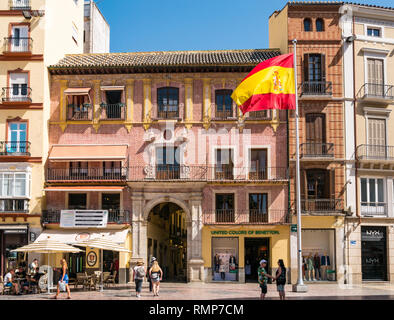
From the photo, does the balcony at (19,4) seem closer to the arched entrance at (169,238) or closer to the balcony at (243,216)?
the arched entrance at (169,238)

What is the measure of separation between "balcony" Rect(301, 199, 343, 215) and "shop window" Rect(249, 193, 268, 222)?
93.5 inches

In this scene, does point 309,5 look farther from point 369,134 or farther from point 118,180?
point 118,180

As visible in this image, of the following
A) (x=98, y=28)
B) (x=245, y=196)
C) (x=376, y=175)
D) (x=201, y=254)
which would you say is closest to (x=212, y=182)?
(x=245, y=196)

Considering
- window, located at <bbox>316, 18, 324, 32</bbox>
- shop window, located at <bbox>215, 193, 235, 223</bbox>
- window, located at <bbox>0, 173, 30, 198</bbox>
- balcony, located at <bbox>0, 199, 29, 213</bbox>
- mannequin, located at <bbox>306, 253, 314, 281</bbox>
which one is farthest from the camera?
window, located at <bbox>316, 18, 324, 32</bbox>

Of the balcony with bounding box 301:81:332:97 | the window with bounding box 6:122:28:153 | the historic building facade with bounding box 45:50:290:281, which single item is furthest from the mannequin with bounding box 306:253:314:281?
the window with bounding box 6:122:28:153

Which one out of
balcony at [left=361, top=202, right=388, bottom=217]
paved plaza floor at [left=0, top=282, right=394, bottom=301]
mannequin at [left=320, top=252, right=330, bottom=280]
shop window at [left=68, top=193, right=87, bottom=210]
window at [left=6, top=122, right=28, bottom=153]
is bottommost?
paved plaza floor at [left=0, top=282, right=394, bottom=301]

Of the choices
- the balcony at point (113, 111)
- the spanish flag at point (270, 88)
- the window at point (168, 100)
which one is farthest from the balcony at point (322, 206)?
the balcony at point (113, 111)

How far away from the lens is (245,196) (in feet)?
118

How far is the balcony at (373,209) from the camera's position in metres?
36.0

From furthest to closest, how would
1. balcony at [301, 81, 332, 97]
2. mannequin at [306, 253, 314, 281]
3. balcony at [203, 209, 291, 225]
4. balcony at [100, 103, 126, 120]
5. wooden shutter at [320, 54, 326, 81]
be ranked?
balcony at [100, 103, 126, 120], wooden shutter at [320, 54, 326, 81], balcony at [301, 81, 332, 97], balcony at [203, 209, 291, 225], mannequin at [306, 253, 314, 281]

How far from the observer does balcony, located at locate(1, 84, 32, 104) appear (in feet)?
118

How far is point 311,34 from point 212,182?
11806 mm

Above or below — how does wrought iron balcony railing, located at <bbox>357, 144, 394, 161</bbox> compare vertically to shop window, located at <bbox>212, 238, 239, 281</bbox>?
above

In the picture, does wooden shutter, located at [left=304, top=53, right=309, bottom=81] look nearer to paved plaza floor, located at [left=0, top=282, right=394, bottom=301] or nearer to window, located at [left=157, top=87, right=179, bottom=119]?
window, located at [left=157, top=87, right=179, bottom=119]
